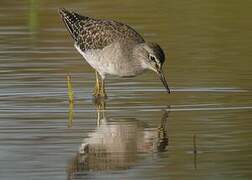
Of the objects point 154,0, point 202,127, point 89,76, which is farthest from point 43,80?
point 154,0

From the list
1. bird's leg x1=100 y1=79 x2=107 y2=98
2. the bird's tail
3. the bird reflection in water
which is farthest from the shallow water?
the bird's tail

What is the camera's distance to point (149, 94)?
52.4ft

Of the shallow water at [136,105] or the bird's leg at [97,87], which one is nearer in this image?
the shallow water at [136,105]

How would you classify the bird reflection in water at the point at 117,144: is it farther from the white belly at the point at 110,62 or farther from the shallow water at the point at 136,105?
the white belly at the point at 110,62

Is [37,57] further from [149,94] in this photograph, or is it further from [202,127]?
[202,127]

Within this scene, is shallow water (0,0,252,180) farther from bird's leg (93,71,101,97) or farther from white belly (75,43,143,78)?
white belly (75,43,143,78)

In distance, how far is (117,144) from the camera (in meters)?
12.9

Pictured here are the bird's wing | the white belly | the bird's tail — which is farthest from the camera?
the bird's tail

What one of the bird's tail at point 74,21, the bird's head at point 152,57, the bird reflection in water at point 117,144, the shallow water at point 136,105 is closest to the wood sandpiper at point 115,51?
the bird's head at point 152,57

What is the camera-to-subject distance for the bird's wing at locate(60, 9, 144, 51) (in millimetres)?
16750

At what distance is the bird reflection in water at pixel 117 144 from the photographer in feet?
39.0

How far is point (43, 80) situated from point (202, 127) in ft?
12.2

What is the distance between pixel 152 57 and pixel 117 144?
3.11 metres

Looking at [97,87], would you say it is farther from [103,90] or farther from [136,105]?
[136,105]
